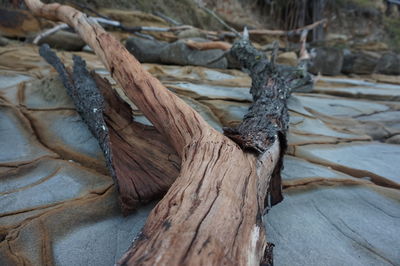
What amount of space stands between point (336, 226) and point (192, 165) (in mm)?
797

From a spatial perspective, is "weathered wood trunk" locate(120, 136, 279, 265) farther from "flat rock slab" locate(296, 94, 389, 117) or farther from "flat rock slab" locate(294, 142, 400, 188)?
"flat rock slab" locate(296, 94, 389, 117)

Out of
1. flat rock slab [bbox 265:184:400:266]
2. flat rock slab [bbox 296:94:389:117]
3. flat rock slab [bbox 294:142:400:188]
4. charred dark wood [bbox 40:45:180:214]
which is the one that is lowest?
flat rock slab [bbox 265:184:400:266]

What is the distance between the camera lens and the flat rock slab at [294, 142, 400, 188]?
1.89 meters

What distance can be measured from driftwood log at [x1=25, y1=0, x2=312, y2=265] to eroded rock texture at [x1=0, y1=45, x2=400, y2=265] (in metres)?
0.19

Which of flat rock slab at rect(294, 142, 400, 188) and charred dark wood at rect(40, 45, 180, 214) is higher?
charred dark wood at rect(40, 45, 180, 214)

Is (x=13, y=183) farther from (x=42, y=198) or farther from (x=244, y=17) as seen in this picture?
(x=244, y=17)

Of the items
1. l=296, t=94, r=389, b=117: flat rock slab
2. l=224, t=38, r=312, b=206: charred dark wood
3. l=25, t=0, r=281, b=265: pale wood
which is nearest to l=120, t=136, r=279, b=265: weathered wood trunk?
l=25, t=0, r=281, b=265: pale wood

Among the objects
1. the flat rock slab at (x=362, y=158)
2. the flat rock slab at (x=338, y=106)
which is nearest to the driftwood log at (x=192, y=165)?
the flat rock slab at (x=362, y=158)

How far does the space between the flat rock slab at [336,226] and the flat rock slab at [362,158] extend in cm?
20

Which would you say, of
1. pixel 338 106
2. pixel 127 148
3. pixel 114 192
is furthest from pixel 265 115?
pixel 338 106

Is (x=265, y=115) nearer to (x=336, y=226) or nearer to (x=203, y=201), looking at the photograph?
(x=336, y=226)

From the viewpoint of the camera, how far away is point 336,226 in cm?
139

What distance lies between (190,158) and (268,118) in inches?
32.7

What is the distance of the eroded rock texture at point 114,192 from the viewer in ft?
3.92
